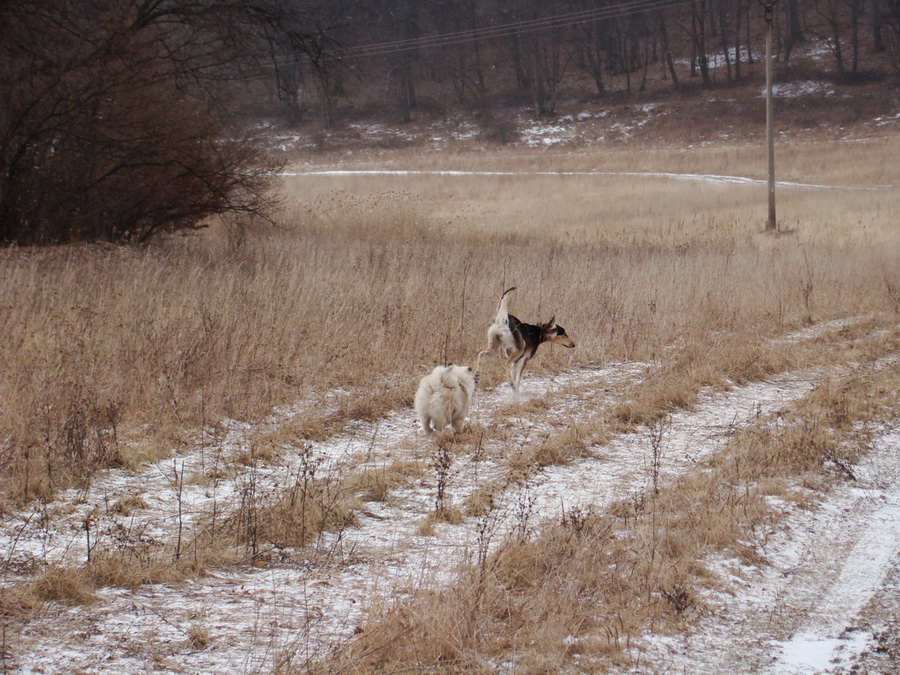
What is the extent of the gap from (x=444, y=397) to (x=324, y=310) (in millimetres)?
3515

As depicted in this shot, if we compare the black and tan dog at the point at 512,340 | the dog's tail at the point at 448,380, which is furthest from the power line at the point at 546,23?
the dog's tail at the point at 448,380

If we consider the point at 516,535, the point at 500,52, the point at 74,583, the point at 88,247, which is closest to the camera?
the point at 74,583

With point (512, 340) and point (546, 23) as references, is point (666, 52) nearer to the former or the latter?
point (546, 23)

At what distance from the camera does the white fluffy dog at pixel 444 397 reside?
21.7ft

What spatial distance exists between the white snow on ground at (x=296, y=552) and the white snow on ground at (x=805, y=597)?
1050mm

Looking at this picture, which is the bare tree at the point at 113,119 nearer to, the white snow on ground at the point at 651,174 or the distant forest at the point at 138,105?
the distant forest at the point at 138,105

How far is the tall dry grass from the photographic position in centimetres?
651

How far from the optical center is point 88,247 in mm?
12641

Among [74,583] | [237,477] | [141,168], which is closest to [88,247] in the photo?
[141,168]

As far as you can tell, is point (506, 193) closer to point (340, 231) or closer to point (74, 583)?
point (340, 231)

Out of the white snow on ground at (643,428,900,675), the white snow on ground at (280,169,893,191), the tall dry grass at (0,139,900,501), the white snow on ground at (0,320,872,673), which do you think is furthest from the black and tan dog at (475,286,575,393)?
the white snow on ground at (280,169,893,191)

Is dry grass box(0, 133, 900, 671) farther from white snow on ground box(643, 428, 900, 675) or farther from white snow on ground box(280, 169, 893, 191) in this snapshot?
white snow on ground box(280, 169, 893, 191)

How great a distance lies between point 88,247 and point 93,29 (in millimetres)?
4044

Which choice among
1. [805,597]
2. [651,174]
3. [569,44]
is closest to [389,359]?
[805,597]
